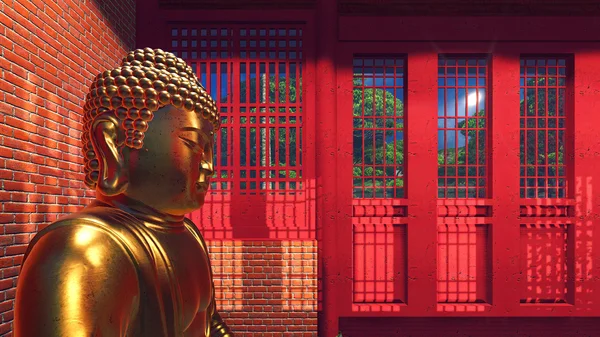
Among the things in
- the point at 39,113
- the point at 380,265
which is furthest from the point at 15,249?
the point at 380,265

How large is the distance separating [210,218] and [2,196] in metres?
2.06

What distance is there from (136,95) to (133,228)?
0.42m

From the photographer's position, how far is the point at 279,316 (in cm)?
407

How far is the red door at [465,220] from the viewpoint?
4.18 meters

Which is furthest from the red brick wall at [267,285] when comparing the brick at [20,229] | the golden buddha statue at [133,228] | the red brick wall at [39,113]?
the golden buddha statue at [133,228]

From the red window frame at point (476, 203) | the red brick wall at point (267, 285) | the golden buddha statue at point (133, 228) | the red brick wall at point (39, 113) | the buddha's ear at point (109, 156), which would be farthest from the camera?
the red window frame at point (476, 203)

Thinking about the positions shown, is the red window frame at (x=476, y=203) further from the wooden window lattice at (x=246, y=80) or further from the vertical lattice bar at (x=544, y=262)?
the wooden window lattice at (x=246, y=80)

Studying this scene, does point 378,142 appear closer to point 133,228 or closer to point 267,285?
point 267,285

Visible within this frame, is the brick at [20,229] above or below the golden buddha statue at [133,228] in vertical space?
below

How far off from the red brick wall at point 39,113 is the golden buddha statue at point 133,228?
1.56 metres

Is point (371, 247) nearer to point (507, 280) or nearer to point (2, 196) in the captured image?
point (507, 280)

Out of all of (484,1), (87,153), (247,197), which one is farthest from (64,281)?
(484,1)

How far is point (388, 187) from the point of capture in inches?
167

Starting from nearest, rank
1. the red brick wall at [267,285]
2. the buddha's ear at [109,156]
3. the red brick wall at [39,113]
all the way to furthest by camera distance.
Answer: the buddha's ear at [109,156] → the red brick wall at [39,113] → the red brick wall at [267,285]
